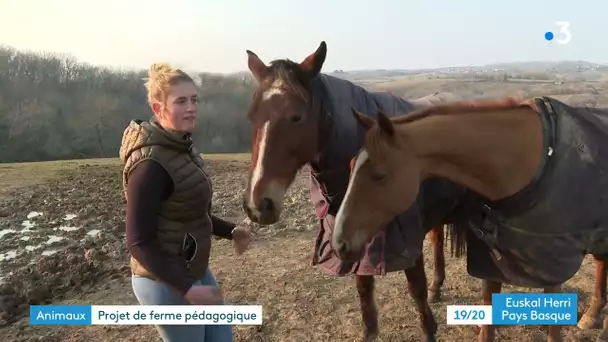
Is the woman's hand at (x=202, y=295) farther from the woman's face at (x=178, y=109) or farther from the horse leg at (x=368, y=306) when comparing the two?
the horse leg at (x=368, y=306)

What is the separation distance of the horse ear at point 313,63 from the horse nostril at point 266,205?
752 millimetres

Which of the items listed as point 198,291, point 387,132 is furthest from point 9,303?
point 387,132

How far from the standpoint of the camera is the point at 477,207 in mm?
2658

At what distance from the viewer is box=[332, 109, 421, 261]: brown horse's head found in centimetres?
222

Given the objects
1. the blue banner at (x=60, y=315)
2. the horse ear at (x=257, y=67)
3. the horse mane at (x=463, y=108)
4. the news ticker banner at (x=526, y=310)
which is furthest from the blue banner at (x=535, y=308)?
the blue banner at (x=60, y=315)

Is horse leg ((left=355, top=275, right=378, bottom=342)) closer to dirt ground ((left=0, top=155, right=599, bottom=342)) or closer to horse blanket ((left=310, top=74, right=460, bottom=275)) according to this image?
dirt ground ((left=0, top=155, right=599, bottom=342))

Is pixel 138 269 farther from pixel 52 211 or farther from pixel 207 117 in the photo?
pixel 207 117

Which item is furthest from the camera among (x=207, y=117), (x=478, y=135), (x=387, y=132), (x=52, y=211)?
(x=207, y=117)

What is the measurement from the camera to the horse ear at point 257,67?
2656mm

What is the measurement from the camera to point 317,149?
8.65 ft

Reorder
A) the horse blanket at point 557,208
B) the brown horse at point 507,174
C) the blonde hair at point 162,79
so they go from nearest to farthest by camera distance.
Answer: the blonde hair at point 162,79, the brown horse at point 507,174, the horse blanket at point 557,208

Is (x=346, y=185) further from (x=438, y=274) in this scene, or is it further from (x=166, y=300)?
(x=438, y=274)

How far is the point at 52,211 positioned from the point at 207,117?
14924 mm

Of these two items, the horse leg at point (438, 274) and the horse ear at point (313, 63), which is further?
the horse leg at point (438, 274)
